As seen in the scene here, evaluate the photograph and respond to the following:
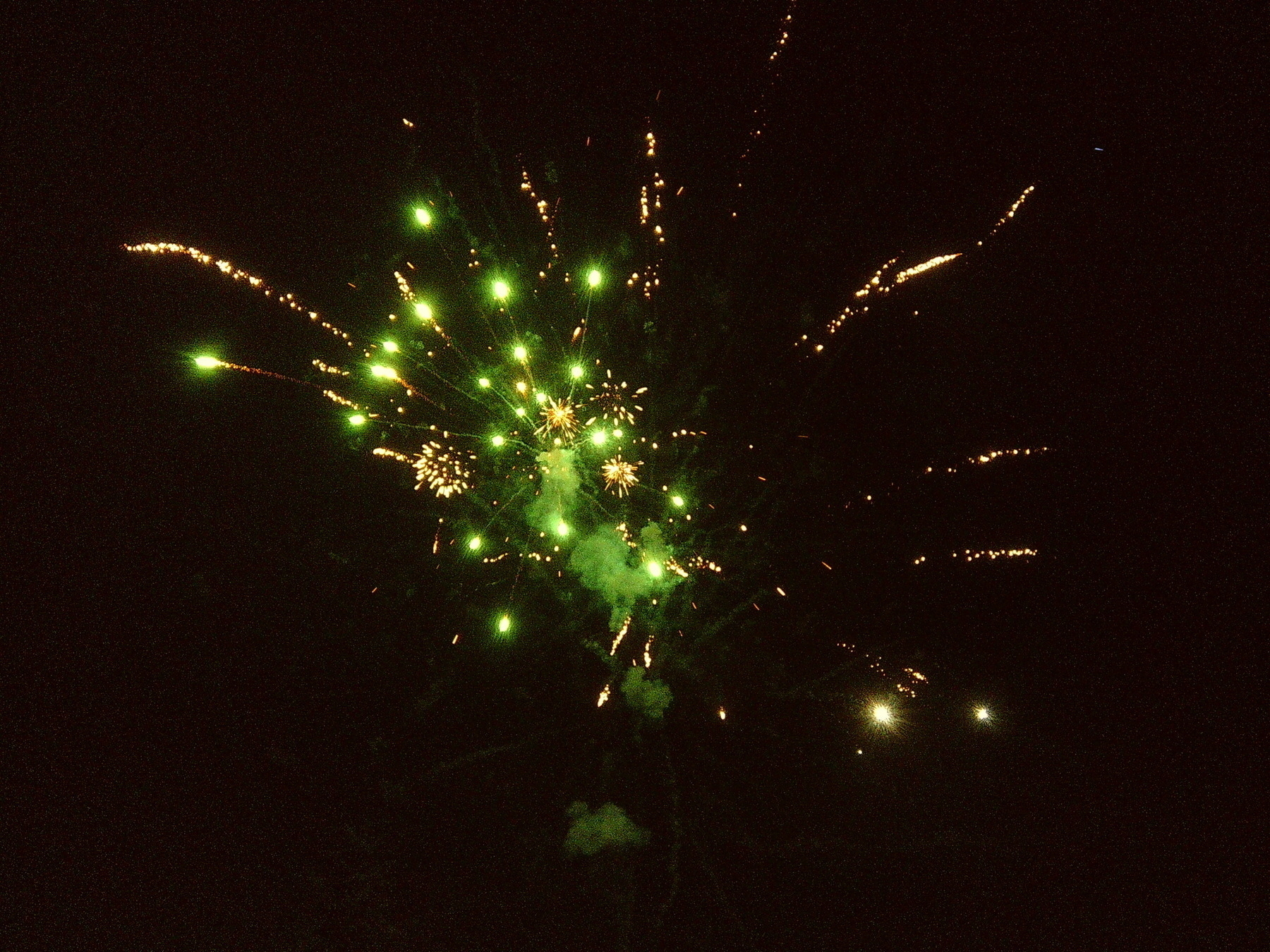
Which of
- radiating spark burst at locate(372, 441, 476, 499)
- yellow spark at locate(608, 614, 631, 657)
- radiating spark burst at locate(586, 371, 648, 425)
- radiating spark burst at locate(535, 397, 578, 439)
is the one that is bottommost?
yellow spark at locate(608, 614, 631, 657)

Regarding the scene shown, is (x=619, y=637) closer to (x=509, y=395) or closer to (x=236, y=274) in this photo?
(x=509, y=395)

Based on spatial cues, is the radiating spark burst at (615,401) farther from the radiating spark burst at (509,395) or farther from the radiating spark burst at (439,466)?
the radiating spark burst at (439,466)

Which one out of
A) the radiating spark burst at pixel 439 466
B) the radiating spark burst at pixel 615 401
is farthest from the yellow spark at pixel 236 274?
the radiating spark burst at pixel 615 401

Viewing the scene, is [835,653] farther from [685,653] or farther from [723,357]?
[723,357]

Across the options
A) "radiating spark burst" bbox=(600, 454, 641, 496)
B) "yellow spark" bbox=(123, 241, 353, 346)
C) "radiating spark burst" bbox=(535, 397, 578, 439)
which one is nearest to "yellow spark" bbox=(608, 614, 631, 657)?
"radiating spark burst" bbox=(600, 454, 641, 496)

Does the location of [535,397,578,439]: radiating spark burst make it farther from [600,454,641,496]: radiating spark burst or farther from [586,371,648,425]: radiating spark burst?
[600,454,641,496]: radiating spark burst

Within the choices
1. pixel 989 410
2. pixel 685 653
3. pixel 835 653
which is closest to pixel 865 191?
pixel 989 410

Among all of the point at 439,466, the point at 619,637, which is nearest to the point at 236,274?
the point at 439,466
